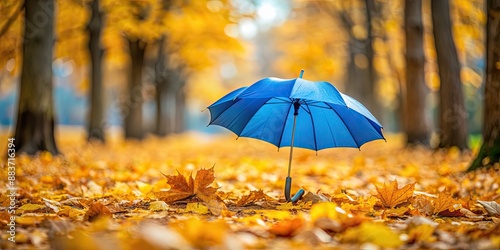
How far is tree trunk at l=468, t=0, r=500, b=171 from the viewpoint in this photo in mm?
6973


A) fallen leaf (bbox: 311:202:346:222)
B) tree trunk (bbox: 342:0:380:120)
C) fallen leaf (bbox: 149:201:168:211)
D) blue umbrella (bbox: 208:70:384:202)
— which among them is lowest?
fallen leaf (bbox: 149:201:168:211)

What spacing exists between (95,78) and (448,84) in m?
9.36

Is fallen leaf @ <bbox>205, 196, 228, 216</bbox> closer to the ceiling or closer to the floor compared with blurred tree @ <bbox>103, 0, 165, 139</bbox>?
closer to the floor

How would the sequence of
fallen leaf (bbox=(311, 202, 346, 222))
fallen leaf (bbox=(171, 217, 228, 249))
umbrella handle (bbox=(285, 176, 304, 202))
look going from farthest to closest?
umbrella handle (bbox=(285, 176, 304, 202))
fallen leaf (bbox=(311, 202, 346, 222))
fallen leaf (bbox=(171, 217, 228, 249))

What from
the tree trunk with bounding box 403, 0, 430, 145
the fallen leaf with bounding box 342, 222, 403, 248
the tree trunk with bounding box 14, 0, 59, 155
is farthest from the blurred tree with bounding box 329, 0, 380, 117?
the fallen leaf with bounding box 342, 222, 403, 248

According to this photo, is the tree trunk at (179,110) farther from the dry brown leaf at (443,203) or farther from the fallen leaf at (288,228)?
the fallen leaf at (288,228)

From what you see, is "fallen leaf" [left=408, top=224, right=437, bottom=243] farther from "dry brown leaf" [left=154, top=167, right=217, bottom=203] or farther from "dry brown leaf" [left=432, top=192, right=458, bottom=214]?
"dry brown leaf" [left=154, top=167, right=217, bottom=203]

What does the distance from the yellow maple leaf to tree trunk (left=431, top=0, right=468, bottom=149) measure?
7093 millimetres

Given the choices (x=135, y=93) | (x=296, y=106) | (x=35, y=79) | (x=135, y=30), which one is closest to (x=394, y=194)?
(x=296, y=106)

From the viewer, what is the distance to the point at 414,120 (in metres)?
12.7

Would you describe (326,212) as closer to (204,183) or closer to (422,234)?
(422,234)

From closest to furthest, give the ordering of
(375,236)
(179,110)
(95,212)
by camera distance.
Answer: (375,236), (95,212), (179,110)

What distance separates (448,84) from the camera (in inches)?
422

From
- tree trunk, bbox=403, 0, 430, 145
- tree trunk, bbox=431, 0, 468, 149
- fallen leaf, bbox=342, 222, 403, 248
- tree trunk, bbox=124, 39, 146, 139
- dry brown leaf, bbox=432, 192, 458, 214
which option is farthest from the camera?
tree trunk, bbox=124, 39, 146, 139
